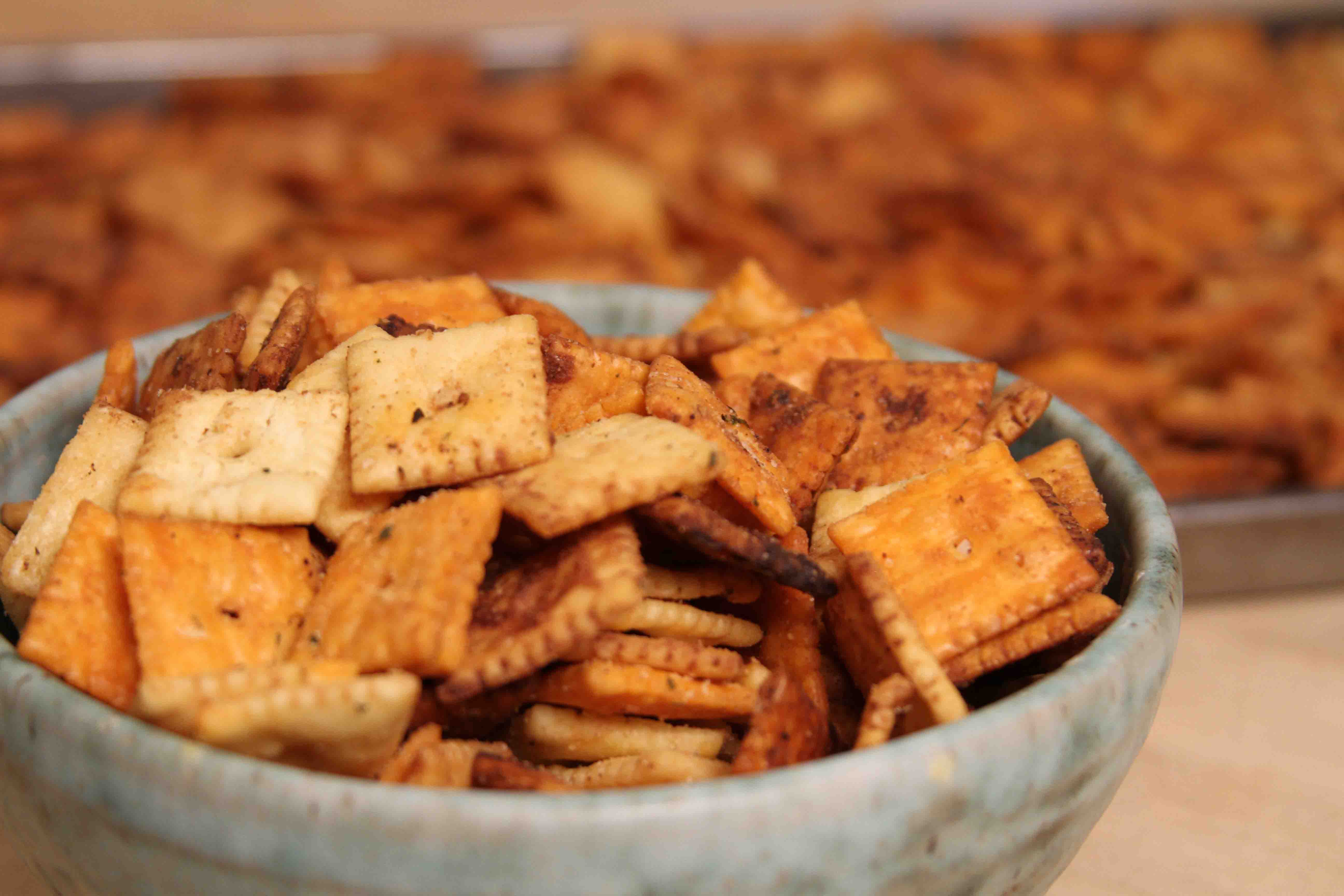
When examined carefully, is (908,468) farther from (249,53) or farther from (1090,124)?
(249,53)

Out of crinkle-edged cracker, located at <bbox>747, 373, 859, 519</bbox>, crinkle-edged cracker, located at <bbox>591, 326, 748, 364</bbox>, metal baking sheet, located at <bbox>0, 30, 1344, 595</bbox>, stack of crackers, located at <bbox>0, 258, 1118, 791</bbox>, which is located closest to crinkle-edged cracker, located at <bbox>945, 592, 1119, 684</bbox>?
stack of crackers, located at <bbox>0, 258, 1118, 791</bbox>

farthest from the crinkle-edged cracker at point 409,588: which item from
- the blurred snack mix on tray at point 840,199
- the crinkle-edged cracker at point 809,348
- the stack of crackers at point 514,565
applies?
the blurred snack mix on tray at point 840,199

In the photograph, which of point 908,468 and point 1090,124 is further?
point 1090,124

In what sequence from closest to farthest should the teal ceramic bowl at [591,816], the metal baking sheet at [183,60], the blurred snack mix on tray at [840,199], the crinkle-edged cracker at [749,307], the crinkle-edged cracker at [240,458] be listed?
the teal ceramic bowl at [591,816] < the crinkle-edged cracker at [240,458] < the crinkle-edged cracker at [749,307] < the blurred snack mix on tray at [840,199] < the metal baking sheet at [183,60]

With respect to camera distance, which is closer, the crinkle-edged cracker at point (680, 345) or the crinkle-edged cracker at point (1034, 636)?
the crinkle-edged cracker at point (1034, 636)

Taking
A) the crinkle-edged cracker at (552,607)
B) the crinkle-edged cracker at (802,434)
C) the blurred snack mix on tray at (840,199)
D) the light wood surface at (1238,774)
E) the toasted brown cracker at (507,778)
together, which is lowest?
the light wood surface at (1238,774)

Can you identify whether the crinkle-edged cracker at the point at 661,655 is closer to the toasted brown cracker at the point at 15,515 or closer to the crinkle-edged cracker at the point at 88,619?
the crinkle-edged cracker at the point at 88,619

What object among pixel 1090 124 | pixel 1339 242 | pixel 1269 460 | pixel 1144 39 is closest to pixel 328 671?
pixel 1269 460
